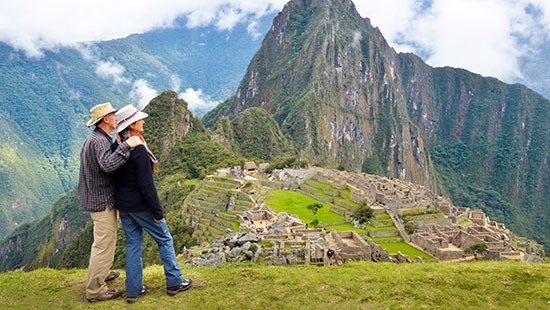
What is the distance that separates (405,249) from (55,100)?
447 feet

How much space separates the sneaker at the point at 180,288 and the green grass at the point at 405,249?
2560 cm

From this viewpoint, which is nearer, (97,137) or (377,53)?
(97,137)

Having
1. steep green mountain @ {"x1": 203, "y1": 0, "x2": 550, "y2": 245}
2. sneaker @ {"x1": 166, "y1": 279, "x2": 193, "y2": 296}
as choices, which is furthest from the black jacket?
steep green mountain @ {"x1": 203, "y1": 0, "x2": 550, "y2": 245}

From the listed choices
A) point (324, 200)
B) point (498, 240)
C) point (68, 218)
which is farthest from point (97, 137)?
point (68, 218)

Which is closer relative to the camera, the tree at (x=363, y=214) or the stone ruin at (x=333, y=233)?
the stone ruin at (x=333, y=233)

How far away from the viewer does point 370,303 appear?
698 cm

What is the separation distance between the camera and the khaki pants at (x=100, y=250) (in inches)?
278

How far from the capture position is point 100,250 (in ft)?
23.5

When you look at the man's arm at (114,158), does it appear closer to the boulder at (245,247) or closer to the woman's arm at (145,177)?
the woman's arm at (145,177)

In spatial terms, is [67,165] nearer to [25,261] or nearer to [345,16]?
[25,261]

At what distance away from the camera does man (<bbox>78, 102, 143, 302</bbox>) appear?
6.77 meters

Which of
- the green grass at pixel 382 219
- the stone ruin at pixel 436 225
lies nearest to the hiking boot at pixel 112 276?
the stone ruin at pixel 436 225

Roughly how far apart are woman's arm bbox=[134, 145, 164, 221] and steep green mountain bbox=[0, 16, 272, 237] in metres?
104

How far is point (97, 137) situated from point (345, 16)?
586ft
